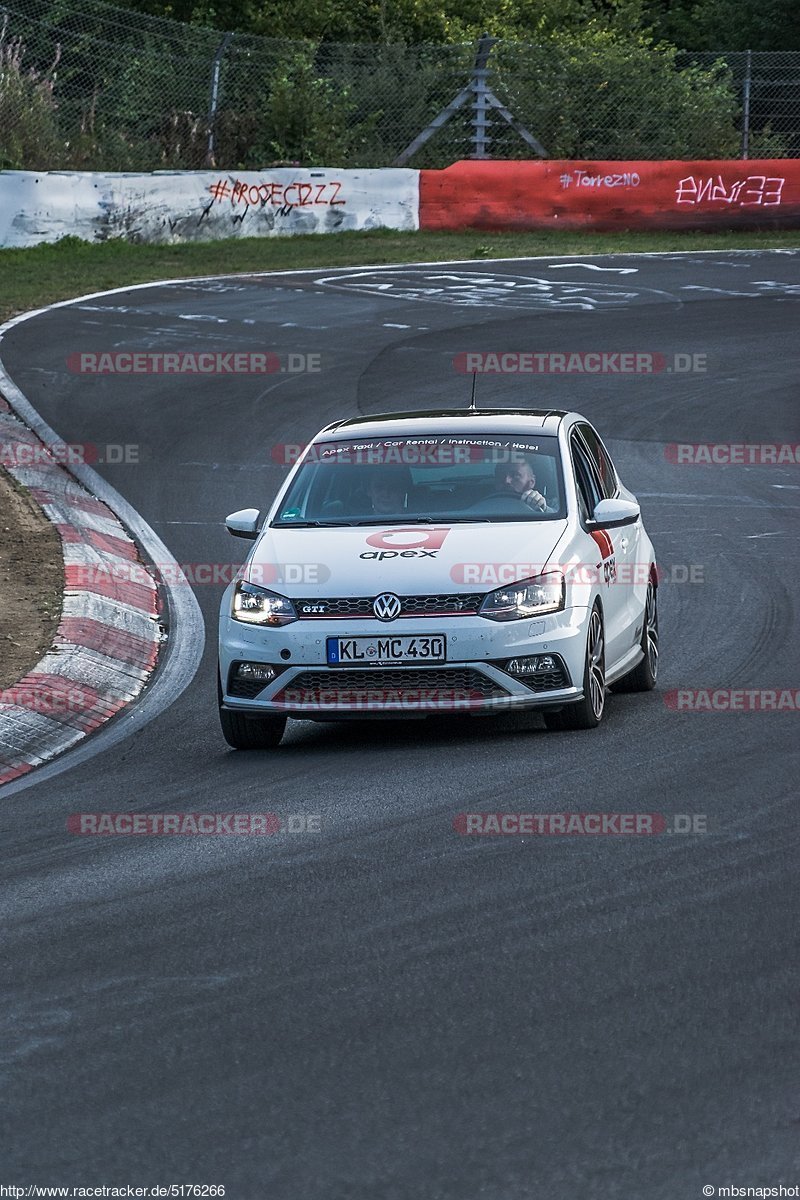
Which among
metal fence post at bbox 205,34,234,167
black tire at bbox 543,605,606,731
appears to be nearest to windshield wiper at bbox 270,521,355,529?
black tire at bbox 543,605,606,731

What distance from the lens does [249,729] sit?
9.20 metres

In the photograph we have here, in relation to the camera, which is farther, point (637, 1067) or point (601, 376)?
point (601, 376)

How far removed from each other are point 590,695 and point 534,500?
1.23 meters

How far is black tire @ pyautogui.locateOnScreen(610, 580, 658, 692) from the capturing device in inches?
412

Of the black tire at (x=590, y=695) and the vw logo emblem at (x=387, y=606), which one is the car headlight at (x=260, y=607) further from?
the black tire at (x=590, y=695)

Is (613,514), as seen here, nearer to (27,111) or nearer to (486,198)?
(27,111)

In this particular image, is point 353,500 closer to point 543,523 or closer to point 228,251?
point 543,523

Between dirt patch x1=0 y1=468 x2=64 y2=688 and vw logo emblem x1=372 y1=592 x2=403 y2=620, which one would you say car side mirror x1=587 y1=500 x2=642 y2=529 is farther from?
dirt patch x1=0 y1=468 x2=64 y2=688

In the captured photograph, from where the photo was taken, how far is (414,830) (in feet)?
23.8

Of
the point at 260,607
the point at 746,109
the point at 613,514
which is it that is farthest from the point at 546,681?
the point at 746,109

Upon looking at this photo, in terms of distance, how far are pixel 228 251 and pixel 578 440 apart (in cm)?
2112

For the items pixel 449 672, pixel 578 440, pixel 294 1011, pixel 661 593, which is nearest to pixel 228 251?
pixel 661 593

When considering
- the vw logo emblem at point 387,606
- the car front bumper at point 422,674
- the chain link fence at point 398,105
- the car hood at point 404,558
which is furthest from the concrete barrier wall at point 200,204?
the vw logo emblem at point 387,606

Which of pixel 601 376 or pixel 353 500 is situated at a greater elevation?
pixel 353 500
